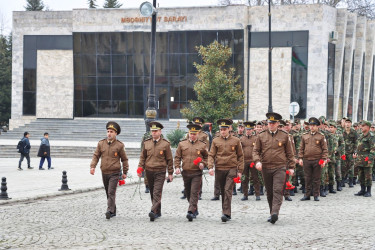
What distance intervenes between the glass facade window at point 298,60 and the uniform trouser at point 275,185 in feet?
107

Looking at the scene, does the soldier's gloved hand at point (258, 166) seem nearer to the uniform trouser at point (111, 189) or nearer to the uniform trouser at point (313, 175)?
the uniform trouser at point (111, 189)

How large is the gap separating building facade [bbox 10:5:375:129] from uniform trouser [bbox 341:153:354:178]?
25219 mm

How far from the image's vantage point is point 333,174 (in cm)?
1627

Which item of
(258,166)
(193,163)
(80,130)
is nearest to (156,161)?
(193,163)

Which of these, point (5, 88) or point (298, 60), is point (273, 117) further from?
point (5, 88)

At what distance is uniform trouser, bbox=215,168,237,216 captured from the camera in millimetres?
10953

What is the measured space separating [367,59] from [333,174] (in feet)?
127

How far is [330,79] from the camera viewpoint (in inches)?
1764

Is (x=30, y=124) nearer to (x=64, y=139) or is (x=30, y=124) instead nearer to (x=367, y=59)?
(x=64, y=139)

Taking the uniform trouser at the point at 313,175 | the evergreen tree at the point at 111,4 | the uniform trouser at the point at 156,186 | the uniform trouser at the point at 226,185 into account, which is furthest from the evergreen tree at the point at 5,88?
the uniform trouser at the point at 226,185

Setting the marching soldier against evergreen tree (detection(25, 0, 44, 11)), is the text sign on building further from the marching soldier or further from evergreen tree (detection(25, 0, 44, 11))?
evergreen tree (detection(25, 0, 44, 11))

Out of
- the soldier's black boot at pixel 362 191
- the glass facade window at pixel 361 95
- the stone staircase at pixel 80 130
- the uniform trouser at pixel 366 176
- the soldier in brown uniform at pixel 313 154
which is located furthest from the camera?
the glass facade window at pixel 361 95

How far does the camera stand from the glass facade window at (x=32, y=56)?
1895 inches

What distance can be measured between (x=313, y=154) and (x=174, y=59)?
3231 cm
